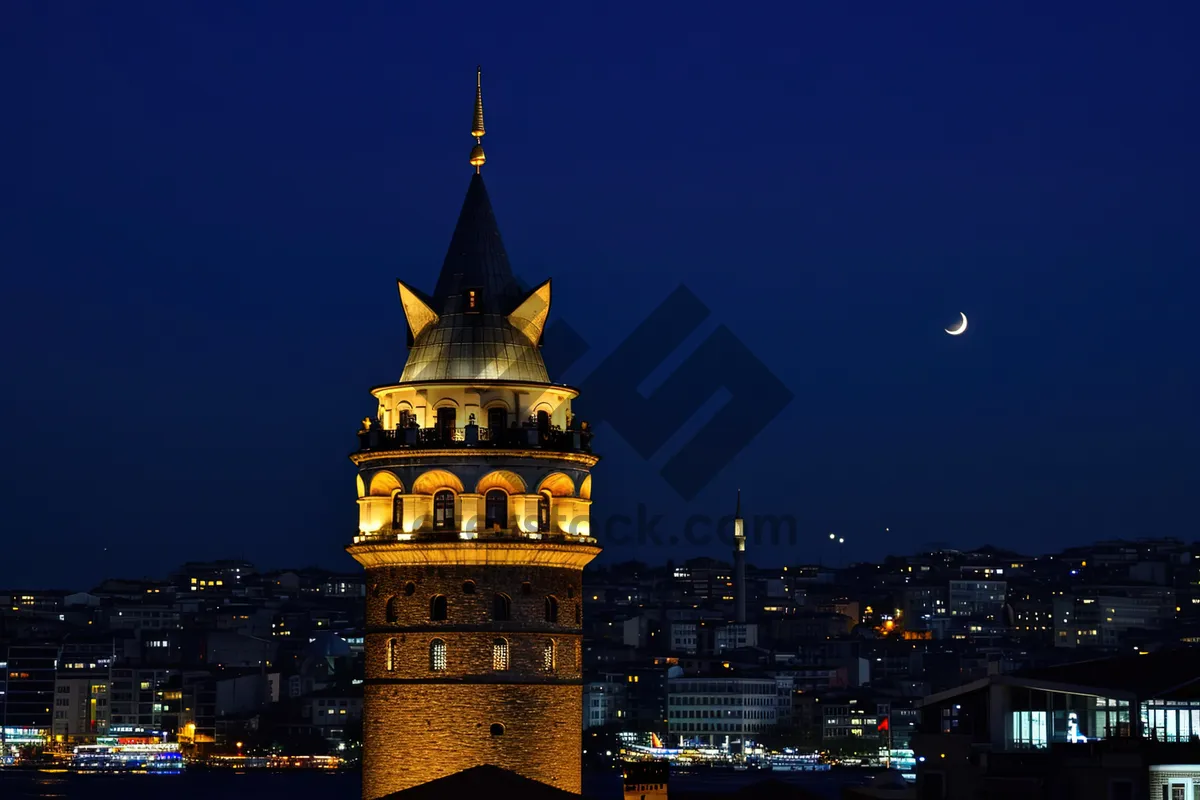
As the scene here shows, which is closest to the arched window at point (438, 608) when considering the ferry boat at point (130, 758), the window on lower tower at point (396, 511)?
the window on lower tower at point (396, 511)

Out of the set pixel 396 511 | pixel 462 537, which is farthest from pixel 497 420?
pixel 396 511

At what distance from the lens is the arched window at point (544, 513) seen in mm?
23922

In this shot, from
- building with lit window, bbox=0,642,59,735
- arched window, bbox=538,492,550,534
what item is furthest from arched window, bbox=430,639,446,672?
building with lit window, bbox=0,642,59,735

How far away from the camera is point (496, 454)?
2369cm

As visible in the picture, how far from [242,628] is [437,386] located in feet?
467

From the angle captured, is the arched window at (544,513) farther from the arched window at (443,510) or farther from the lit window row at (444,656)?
the lit window row at (444,656)

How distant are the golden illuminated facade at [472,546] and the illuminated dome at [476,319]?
0.7 inches

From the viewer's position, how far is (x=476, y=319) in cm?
2402

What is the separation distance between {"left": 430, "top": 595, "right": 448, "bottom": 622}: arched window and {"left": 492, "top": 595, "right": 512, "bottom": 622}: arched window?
1.61 feet

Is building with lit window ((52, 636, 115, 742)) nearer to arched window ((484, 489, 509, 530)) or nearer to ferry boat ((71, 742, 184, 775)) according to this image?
ferry boat ((71, 742, 184, 775))

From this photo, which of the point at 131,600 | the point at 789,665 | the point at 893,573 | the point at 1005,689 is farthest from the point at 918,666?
the point at 1005,689

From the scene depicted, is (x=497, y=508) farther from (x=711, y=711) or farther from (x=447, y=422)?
(x=711, y=711)

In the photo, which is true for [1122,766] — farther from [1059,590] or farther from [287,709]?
[1059,590]

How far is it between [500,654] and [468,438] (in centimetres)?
214
